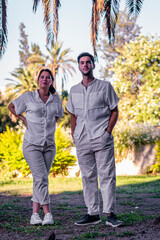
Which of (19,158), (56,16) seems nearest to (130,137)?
(19,158)

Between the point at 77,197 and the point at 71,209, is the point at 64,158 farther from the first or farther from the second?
the point at 71,209

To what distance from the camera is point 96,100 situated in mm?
4258

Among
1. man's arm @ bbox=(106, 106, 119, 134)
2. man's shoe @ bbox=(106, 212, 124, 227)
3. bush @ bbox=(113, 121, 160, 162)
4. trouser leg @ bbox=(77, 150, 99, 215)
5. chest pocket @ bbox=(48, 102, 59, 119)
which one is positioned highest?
chest pocket @ bbox=(48, 102, 59, 119)

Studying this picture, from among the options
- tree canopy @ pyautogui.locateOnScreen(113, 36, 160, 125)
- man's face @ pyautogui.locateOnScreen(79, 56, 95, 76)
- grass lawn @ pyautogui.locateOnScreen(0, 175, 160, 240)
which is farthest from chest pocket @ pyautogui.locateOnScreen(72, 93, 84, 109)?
tree canopy @ pyautogui.locateOnScreen(113, 36, 160, 125)

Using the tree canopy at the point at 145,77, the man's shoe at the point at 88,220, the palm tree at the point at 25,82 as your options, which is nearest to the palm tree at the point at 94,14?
the man's shoe at the point at 88,220

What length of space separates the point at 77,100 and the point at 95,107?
0.88 ft

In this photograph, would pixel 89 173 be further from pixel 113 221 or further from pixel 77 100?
pixel 77 100

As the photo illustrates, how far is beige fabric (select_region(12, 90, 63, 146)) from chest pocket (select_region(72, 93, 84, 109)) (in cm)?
42

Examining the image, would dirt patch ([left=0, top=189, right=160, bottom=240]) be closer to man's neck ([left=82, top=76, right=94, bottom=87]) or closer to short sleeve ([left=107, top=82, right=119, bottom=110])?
short sleeve ([left=107, top=82, right=119, bottom=110])

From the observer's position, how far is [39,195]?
4551mm

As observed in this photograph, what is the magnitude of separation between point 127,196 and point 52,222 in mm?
3150

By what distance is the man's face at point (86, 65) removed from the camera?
437cm

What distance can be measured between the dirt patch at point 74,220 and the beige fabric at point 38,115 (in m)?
1.07

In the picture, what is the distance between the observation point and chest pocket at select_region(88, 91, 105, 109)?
426 cm
